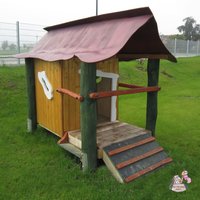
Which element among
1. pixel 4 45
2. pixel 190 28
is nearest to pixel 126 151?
pixel 4 45

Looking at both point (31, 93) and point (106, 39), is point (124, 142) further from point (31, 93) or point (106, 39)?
point (31, 93)

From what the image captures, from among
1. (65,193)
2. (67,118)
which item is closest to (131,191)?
(65,193)

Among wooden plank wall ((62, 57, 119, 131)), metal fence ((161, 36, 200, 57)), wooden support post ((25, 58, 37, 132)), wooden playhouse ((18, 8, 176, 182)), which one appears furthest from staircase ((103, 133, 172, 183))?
metal fence ((161, 36, 200, 57))

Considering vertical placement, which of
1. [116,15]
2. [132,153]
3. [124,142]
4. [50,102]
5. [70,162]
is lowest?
[70,162]

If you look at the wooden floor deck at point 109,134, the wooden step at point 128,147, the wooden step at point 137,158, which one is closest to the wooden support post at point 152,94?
the wooden floor deck at point 109,134

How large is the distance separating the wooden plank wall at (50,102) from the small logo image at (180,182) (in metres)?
2.26

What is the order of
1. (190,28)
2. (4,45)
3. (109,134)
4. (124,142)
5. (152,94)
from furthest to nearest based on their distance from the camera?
(190,28), (4,45), (152,94), (109,134), (124,142)

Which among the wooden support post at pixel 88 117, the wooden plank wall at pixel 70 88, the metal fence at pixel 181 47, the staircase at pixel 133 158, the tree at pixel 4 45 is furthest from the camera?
the metal fence at pixel 181 47

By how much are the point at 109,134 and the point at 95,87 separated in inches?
48.8

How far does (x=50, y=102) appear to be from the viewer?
555 centimetres

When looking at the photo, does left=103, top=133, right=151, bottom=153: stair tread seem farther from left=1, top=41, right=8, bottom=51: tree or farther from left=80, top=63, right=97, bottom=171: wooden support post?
left=1, top=41, right=8, bottom=51: tree

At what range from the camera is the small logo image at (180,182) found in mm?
3838

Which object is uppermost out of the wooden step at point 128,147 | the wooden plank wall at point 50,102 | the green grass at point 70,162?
the wooden plank wall at point 50,102

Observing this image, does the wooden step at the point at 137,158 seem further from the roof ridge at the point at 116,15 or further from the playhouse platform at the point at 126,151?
the roof ridge at the point at 116,15
